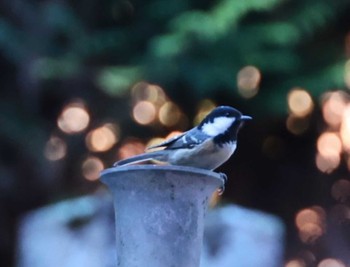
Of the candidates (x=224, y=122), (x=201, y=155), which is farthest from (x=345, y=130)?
(x=201, y=155)

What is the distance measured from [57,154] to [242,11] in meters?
1.82

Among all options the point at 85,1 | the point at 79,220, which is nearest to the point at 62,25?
the point at 85,1

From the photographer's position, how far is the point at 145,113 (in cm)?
668

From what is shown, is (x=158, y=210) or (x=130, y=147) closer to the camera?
(x=158, y=210)

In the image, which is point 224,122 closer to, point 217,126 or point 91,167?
point 217,126

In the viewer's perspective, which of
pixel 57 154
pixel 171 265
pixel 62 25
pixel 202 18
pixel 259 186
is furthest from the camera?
pixel 259 186

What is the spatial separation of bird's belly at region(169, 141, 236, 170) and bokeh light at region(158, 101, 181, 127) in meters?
2.89

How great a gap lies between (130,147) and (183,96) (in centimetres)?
57

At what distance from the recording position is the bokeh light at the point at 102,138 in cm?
681

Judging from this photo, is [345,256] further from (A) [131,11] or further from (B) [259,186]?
(A) [131,11]

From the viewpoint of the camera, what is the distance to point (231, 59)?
6.07 metres

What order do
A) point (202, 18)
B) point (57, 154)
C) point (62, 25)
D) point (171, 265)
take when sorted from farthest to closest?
point (57, 154), point (62, 25), point (202, 18), point (171, 265)

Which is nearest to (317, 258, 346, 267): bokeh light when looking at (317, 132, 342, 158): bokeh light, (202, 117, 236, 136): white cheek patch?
(317, 132, 342, 158): bokeh light

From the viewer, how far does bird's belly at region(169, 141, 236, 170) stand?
3.65m
